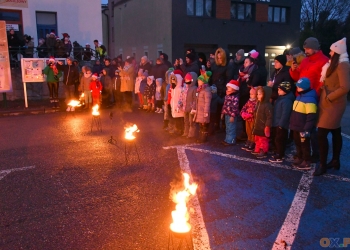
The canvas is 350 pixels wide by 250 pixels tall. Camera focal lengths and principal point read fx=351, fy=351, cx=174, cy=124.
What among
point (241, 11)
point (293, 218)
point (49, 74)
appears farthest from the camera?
point (241, 11)

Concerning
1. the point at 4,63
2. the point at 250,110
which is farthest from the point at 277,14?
the point at 250,110

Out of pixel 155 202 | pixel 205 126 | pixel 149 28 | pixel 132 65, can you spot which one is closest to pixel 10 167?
pixel 155 202

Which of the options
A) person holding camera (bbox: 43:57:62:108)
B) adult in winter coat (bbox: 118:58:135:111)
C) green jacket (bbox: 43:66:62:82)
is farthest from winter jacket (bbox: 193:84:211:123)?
green jacket (bbox: 43:66:62:82)

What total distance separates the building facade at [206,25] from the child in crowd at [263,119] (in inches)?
730

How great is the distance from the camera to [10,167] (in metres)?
6.63

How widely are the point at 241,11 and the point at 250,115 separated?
22.1 m

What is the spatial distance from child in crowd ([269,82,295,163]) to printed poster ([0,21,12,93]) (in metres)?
10.9

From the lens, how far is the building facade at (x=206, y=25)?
990 inches

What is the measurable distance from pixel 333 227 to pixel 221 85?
5645 mm

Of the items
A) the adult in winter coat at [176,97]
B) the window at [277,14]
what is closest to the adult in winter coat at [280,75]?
the adult in winter coat at [176,97]

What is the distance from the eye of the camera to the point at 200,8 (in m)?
25.9

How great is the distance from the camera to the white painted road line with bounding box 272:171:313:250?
393 centimetres

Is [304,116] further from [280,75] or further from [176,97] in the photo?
[176,97]

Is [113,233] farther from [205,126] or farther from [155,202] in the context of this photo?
[205,126]
